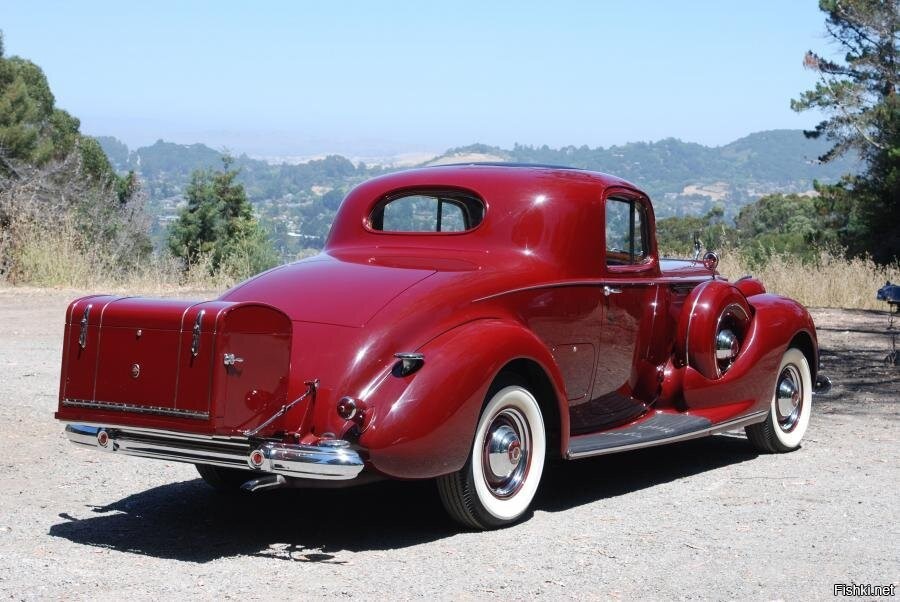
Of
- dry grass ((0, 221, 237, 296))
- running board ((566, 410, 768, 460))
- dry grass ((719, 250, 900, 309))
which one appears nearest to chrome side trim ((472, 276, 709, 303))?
running board ((566, 410, 768, 460))

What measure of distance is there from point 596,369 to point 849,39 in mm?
29077

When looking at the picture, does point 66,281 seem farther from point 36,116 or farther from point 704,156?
point 704,156

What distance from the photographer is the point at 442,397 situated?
16.9ft

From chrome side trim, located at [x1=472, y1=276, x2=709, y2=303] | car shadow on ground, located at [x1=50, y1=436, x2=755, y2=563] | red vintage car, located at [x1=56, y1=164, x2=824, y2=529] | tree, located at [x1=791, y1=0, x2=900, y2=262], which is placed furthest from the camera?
tree, located at [x1=791, y1=0, x2=900, y2=262]

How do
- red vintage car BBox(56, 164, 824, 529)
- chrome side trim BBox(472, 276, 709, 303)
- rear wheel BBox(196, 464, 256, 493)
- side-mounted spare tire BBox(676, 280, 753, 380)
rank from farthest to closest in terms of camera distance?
side-mounted spare tire BBox(676, 280, 753, 380), rear wheel BBox(196, 464, 256, 493), chrome side trim BBox(472, 276, 709, 303), red vintage car BBox(56, 164, 824, 529)

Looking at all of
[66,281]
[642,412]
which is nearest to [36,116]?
[66,281]

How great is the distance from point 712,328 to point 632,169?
9136 cm

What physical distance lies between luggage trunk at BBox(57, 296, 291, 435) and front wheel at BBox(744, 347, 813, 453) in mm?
3851

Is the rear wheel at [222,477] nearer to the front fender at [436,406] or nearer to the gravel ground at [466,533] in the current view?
the gravel ground at [466,533]

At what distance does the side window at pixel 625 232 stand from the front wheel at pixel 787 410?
1355 mm

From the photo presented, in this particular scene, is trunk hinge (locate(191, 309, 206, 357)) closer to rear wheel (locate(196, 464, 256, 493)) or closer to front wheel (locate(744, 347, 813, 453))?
rear wheel (locate(196, 464, 256, 493))

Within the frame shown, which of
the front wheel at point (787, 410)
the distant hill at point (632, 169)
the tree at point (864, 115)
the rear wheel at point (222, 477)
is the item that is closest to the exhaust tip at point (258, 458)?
the rear wheel at point (222, 477)

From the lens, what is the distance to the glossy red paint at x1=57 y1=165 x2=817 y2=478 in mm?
5000

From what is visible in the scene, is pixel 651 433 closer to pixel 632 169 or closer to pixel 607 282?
pixel 607 282
